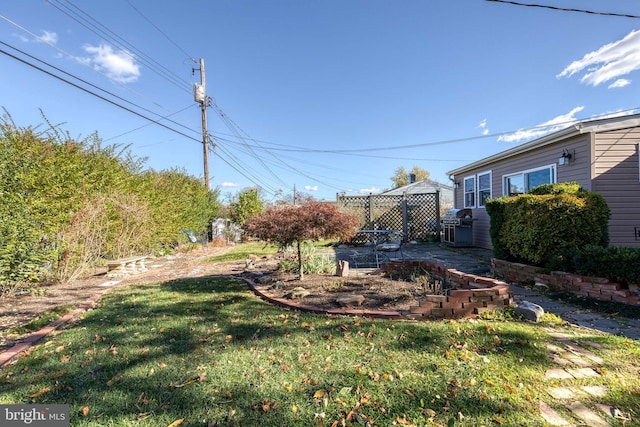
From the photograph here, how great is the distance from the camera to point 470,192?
10836mm

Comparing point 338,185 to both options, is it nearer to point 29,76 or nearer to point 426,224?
point 426,224

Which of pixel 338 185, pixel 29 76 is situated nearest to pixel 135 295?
pixel 29 76

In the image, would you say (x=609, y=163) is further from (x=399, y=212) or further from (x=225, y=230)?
(x=225, y=230)

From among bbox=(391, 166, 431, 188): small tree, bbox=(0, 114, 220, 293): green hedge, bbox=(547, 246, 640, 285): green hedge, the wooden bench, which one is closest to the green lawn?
bbox=(547, 246, 640, 285): green hedge

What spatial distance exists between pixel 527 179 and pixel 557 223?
3981mm

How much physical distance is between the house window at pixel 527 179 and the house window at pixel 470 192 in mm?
1766

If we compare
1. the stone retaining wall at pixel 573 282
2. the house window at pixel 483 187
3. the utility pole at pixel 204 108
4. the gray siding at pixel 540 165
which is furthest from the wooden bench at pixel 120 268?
the house window at pixel 483 187

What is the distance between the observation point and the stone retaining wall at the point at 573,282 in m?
3.66

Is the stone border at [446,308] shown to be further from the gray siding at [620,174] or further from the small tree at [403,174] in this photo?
the small tree at [403,174]

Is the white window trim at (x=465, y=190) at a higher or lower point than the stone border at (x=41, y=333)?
higher

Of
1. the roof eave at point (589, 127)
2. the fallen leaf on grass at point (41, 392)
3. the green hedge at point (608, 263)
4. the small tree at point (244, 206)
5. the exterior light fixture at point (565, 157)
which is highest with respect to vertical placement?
the roof eave at point (589, 127)

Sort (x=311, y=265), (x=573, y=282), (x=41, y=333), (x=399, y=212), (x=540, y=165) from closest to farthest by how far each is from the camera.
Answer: (x=41, y=333) < (x=573, y=282) < (x=311, y=265) < (x=540, y=165) < (x=399, y=212)

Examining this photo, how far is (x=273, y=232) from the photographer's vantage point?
14.3ft

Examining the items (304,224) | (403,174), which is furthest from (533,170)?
(403,174)
